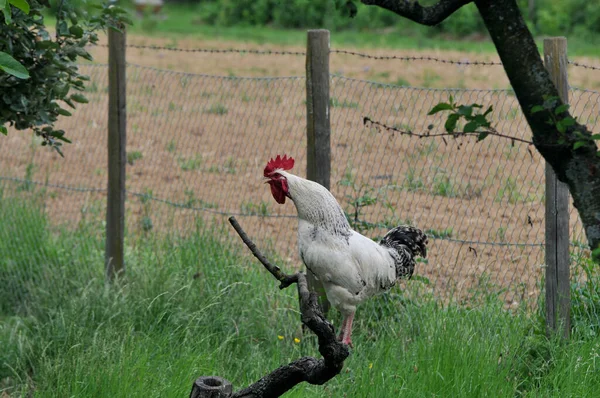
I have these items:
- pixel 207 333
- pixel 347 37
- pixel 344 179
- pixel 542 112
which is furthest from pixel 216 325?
pixel 347 37

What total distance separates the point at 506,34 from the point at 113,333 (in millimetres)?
3571

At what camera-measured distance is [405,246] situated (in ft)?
13.2

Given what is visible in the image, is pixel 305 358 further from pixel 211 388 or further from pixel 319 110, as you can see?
pixel 319 110

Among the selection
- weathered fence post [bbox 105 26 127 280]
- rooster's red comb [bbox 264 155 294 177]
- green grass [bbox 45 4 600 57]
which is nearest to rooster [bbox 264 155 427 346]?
rooster's red comb [bbox 264 155 294 177]

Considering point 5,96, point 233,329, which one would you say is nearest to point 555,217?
point 233,329

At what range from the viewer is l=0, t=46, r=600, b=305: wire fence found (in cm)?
584

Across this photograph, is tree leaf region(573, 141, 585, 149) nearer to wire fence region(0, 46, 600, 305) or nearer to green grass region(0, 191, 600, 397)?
green grass region(0, 191, 600, 397)

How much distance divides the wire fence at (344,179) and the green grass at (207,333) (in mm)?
322

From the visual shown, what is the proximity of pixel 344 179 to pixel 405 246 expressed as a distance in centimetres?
276

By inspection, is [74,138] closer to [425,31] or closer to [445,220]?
[445,220]

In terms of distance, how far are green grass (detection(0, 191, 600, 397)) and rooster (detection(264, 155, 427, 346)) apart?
0.73m

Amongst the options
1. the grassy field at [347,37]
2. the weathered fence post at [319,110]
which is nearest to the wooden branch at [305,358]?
the weathered fence post at [319,110]

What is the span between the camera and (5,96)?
3.65 metres

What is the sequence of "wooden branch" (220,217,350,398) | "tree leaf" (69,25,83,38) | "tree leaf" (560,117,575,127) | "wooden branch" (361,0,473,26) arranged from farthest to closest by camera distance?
1. "tree leaf" (69,25,83,38)
2. "wooden branch" (220,217,350,398)
3. "wooden branch" (361,0,473,26)
4. "tree leaf" (560,117,575,127)
